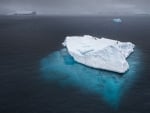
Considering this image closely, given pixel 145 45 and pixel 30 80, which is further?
pixel 145 45

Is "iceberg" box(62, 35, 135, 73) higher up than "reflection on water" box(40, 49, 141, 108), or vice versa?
"iceberg" box(62, 35, 135, 73)

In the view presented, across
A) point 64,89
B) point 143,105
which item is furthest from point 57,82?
point 143,105

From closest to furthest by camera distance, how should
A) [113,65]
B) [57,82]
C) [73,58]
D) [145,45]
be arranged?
[57,82], [113,65], [73,58], [145,45]

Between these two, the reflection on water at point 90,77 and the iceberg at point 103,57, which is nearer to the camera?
the reflection on water at point 90,77

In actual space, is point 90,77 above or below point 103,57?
below

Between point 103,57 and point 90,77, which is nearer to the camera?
point 90,77

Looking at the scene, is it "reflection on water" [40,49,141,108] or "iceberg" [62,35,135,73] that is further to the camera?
"iceberg" [62,35,135,73]

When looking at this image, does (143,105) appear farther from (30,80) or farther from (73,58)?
(73,58)

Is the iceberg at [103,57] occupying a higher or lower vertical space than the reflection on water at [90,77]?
higher
